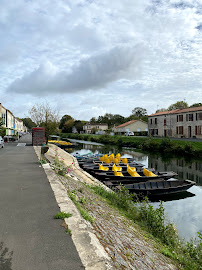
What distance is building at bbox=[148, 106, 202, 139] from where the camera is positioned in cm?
4700

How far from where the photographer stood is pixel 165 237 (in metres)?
7.26

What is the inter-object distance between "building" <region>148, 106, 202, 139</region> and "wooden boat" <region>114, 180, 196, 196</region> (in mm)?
33005

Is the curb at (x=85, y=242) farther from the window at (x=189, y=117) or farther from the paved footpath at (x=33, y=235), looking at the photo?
the window at (x=189, y=117)

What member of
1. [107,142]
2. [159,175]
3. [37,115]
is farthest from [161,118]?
[159,175]

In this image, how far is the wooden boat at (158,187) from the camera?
49.7 ft

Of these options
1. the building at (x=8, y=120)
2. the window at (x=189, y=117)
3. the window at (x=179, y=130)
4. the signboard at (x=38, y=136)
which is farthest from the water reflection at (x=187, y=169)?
the building at (x=8, y=120)

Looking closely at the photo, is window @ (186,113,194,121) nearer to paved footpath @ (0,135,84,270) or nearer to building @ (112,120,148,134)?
building @ (112,120,148,134)

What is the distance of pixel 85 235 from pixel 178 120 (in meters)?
52.0

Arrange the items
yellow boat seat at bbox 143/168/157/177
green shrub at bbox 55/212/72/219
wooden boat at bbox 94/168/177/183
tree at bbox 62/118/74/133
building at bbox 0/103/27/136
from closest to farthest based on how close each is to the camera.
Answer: green shrub at bbox 55/212/72/219
wooden boat at bbox 94/168/177/183
yellow boat seat at bbox 143/168/157/177
building at bbox 0/103/27/136
tree at bbox 62/118/74/133

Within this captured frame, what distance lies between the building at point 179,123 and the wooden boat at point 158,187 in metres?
33.0

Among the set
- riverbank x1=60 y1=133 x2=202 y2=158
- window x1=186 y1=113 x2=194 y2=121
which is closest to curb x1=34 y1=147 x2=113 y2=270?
riverbank x1=60 y1=133 x2=202 y2=158

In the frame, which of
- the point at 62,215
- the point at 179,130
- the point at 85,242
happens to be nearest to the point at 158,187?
the point at 62,215

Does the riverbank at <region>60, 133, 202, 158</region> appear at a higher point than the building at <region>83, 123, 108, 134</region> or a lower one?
lower

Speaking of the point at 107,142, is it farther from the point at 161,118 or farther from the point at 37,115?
the point at 37,115
